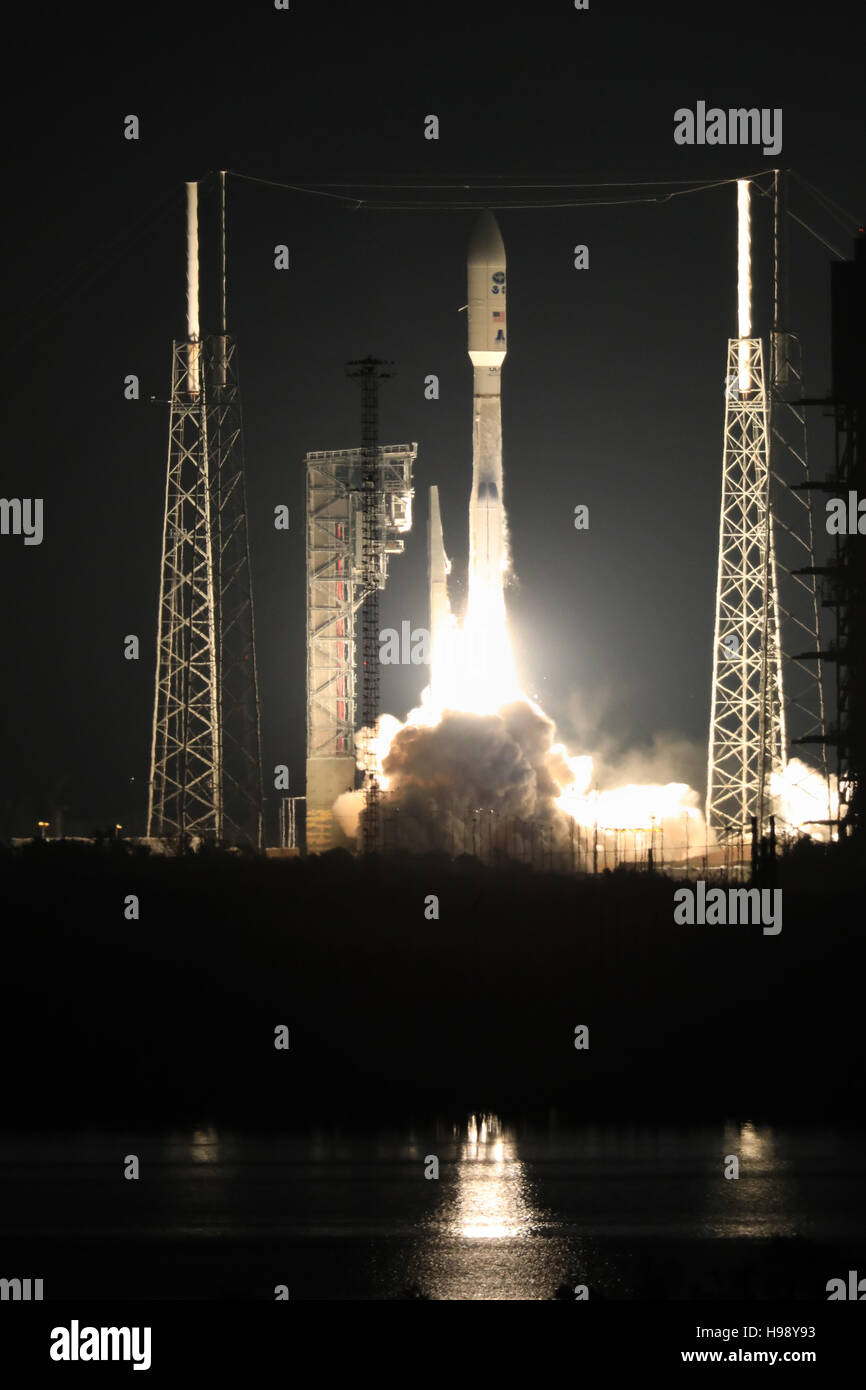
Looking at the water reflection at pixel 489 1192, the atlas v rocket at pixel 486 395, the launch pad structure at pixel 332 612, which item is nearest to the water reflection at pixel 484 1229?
the water reflection at pixel 489 1192

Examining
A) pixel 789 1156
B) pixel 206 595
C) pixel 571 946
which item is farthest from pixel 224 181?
pixel 789 1156

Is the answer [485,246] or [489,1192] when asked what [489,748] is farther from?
[489,1192]

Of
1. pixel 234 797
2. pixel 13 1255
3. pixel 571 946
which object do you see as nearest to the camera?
pixel 13 1255

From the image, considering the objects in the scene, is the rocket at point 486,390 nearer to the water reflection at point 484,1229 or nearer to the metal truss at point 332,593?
the metal truss at point 332,593

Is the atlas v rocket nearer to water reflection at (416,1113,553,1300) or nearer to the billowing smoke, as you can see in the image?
the billowing smoke

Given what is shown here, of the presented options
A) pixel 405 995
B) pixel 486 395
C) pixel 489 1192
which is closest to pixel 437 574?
pixel 486 395
